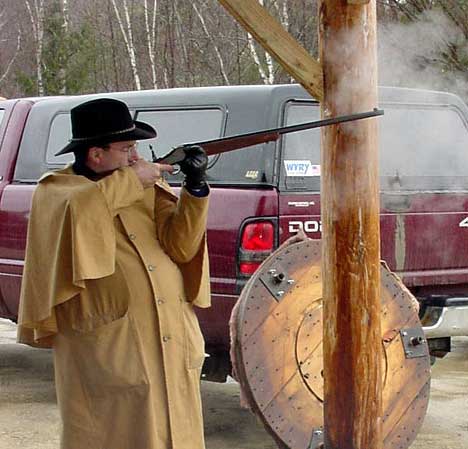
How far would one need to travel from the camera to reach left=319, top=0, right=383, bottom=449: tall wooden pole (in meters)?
4.05

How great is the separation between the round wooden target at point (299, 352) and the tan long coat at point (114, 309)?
94cm

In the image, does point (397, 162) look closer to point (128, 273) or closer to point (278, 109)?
point (278, 109)

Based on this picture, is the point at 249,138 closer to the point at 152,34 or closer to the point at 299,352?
the point at 299,352

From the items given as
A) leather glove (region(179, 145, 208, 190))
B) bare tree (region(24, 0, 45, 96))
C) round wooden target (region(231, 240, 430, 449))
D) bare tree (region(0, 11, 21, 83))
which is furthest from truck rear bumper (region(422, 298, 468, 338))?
bare tree (region(0, 11, 21, 83))

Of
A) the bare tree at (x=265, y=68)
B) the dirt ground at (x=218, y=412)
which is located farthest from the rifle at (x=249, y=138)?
the bare tree at (x=265, y=68)

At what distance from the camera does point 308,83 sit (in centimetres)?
409

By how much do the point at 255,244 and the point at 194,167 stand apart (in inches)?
70.7

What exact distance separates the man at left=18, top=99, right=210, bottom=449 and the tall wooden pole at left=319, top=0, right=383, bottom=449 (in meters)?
0.75

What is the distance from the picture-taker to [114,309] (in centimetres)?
340

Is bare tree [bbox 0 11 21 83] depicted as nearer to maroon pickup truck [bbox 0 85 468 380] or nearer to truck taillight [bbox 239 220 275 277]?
maroon pickup truck [bbox 0 85 468 380]

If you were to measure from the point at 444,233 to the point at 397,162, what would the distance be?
1.69 ft

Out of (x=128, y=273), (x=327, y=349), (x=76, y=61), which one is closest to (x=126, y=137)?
(x=128, y=273)

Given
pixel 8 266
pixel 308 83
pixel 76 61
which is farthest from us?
pixel 76 61

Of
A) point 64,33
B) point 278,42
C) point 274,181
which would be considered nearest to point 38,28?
point 64,33
